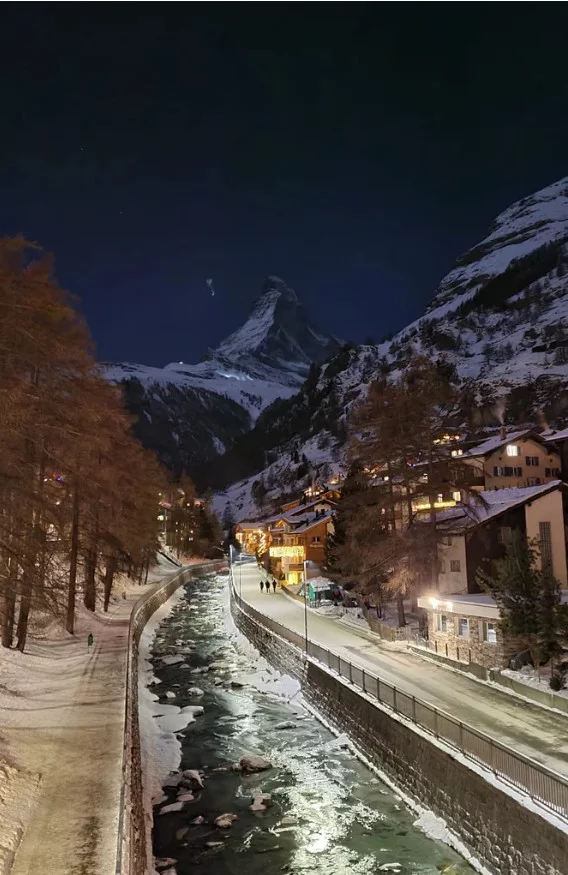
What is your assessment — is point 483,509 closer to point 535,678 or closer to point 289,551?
point 535,678

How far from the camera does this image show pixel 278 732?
25594 mm

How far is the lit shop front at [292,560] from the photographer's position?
7044 cm

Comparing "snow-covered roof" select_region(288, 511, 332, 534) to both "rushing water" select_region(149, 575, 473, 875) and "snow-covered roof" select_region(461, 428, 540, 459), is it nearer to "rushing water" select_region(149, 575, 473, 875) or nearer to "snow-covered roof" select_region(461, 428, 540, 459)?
"snow-covered roof" select_region(461, 428, 540, 459)

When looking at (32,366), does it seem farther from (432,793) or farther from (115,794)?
(432,793)

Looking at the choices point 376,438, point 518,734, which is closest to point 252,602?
point 376,438

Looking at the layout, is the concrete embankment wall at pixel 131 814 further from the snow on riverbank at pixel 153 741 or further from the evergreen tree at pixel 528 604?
the evergreen tree at pixel 528 604

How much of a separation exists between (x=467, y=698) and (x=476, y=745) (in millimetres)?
6926

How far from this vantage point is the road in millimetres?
16975

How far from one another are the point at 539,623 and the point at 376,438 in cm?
1564

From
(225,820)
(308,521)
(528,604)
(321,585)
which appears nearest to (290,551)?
(308,521)

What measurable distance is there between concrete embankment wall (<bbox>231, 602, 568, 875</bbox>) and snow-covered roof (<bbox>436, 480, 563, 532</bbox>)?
12238mm

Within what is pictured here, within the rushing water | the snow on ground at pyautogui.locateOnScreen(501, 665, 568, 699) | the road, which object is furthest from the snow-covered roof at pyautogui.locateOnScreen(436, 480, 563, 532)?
the rushing water

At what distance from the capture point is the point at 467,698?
2189 centimetres

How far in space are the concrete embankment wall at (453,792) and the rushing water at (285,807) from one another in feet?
2.26
